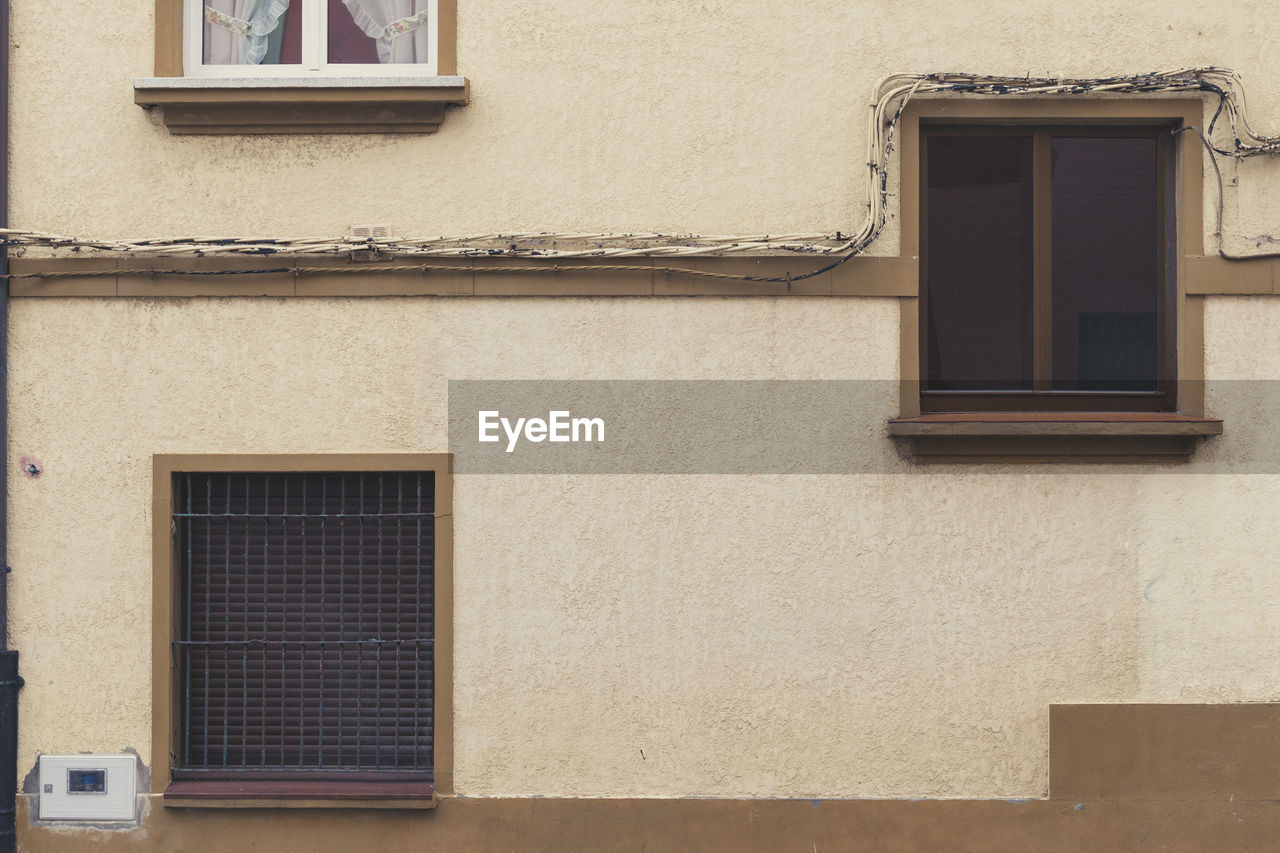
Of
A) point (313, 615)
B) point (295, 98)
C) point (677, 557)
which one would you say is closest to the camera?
point (295, 98)

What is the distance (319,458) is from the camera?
5992mm

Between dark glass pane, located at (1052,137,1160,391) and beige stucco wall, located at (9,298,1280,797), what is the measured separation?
378 mm

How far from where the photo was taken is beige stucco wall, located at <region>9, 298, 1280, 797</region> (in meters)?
6.00

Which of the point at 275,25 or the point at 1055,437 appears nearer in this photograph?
the point at 1055,437

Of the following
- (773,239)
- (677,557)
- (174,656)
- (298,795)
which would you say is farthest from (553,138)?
(298,795)

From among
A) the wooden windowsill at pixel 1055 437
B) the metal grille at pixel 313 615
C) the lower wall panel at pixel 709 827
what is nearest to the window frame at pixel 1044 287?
the wooden windowsill at pixel 1055 437

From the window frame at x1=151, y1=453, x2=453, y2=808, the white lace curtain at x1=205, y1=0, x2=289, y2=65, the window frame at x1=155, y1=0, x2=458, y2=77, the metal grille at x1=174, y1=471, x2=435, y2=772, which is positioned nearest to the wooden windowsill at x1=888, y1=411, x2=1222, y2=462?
the window frame at x1=151, y1=453, x2=453, y2=808

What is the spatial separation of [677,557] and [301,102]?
290 cm

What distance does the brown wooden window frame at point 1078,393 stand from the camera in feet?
19.4

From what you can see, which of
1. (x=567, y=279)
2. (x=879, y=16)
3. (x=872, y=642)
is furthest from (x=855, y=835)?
(x=879, y=16)

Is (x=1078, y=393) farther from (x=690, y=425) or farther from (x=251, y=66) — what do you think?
(x=251, y=66)

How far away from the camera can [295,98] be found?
5.93 meters

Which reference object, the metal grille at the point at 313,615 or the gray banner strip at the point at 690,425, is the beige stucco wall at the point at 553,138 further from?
the metal grille at the point at 313,615

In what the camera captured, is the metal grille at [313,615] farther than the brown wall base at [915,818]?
Yes
